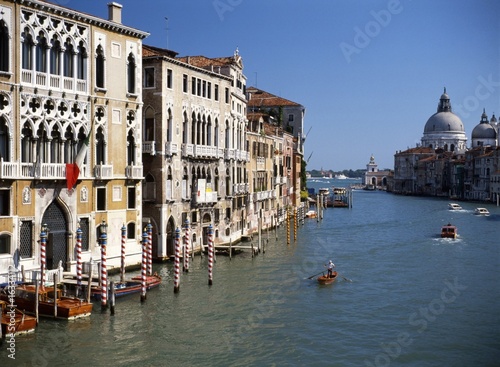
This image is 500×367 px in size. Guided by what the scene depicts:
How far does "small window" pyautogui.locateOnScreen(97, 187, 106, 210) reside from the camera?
782 inches

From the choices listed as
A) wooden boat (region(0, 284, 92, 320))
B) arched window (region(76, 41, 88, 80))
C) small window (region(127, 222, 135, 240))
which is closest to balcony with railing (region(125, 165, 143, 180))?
small window (region(127, 222, 135, 240))

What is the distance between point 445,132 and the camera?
126m

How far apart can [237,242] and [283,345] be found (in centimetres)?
1578

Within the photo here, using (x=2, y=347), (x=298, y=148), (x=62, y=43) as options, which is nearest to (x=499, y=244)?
(x=298, y=148)

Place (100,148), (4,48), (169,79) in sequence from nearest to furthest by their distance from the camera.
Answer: (4,48) < (100,148) < (169,79)

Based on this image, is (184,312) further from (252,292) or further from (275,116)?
(275,116)

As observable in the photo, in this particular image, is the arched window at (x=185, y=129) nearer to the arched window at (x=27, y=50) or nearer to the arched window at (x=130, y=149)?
the arched window at (x=130, y=149)

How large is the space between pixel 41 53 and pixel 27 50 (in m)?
0.48

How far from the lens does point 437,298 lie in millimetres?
19078

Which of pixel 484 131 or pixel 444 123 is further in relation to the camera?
pixel 444 123

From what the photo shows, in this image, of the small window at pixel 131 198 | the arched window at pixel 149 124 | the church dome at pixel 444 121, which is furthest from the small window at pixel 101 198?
the church dome at pixel 444 121

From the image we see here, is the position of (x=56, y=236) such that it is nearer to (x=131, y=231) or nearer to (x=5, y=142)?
(x=5, y=142)

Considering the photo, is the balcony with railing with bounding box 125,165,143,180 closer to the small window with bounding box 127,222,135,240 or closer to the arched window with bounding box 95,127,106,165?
the arched window with bounding box 95,127,106,165

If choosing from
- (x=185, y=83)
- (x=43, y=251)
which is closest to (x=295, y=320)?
(x=43, y=251)
